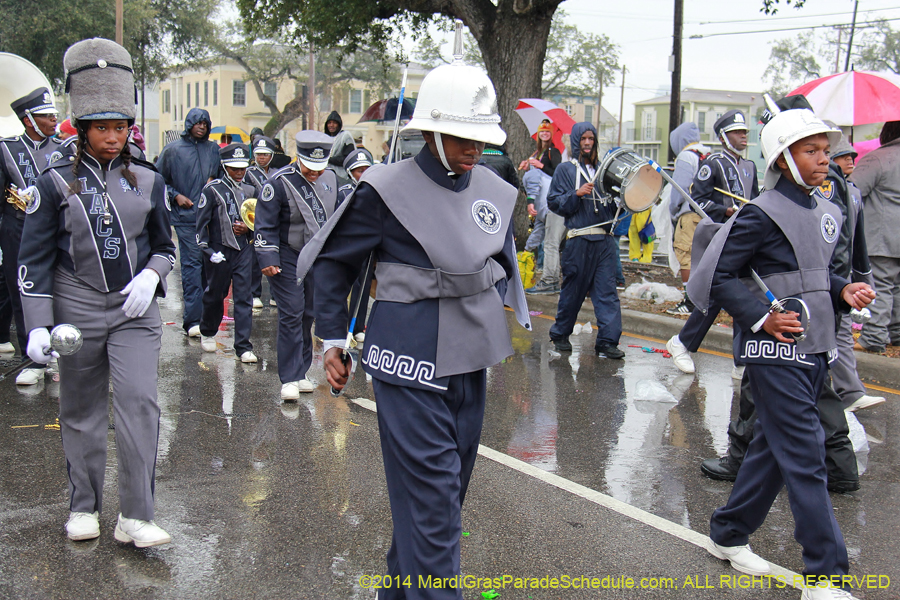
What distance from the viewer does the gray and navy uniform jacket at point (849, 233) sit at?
491cm

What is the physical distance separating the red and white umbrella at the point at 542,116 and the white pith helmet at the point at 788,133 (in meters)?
9.47

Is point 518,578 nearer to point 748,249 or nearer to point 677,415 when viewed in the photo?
point 748,249

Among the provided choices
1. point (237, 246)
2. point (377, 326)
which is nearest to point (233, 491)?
point (377, 326)

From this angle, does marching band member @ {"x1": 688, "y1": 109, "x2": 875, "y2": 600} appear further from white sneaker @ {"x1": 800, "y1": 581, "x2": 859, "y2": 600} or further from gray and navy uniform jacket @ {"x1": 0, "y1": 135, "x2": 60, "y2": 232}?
gray and navy uniform jacket @ {"x1": 0, "y1": 135, "x2": 60, "y2": 232}

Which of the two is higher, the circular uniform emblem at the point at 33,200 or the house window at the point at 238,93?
the house window at the point at 238,93

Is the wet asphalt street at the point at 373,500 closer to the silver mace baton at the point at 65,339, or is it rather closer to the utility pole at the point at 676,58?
the silver mace baton at the point at 65,339

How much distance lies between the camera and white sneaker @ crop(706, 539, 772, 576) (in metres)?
3.77

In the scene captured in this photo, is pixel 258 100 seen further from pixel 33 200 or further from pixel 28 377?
pixel 33 200

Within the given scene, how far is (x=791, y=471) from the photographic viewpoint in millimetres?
3533

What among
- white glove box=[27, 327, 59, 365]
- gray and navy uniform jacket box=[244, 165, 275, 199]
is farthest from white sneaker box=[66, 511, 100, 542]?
gray and navy uniform jacket box=[244, 165, 275, 199]

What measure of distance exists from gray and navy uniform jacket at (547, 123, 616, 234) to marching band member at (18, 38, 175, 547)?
495 centimetres

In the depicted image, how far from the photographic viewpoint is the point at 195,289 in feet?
29.7

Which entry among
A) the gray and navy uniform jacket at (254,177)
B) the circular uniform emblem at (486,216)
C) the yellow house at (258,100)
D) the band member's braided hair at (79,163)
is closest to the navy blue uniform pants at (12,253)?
the gray and navy uniform jacket at (254,177)

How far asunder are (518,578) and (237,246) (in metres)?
5.29
